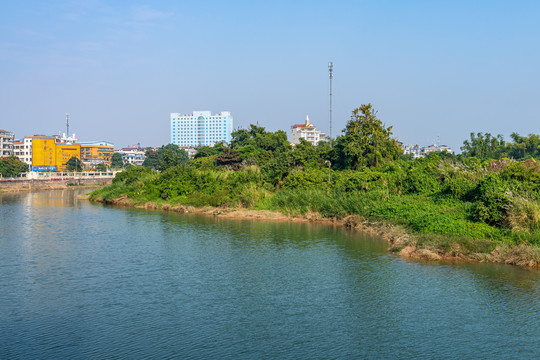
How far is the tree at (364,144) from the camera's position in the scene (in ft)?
145

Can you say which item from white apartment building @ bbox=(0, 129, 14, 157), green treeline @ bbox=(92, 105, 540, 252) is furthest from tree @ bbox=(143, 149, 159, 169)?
green treeline @ bbox=(92, 105, 540, 252)

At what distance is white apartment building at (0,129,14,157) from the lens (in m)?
111

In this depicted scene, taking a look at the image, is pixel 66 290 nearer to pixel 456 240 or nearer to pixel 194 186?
pixel 456 240

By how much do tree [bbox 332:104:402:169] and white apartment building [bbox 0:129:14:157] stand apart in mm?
92219

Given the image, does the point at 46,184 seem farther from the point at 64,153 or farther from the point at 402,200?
the point at 402,200

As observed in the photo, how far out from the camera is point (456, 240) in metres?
22.9

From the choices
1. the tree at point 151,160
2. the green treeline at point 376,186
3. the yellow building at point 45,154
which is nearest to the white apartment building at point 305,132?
the tree at point 151,160

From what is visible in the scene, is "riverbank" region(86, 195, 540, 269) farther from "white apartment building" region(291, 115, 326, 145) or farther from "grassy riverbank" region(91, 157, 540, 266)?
"white apartment building" region(291, 115, 326, 145)

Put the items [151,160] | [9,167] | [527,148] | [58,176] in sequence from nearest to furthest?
[527,148]
[58,176]
[9,167]
[151,160]

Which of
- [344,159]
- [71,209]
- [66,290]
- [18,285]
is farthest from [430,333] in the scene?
[71,209]

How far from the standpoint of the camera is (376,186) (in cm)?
3462

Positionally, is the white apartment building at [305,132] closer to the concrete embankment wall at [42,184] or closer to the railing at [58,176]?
the railing at [58,176]

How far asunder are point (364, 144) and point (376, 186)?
10.6m

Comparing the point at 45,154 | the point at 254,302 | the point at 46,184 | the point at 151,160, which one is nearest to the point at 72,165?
the point at 45,154
